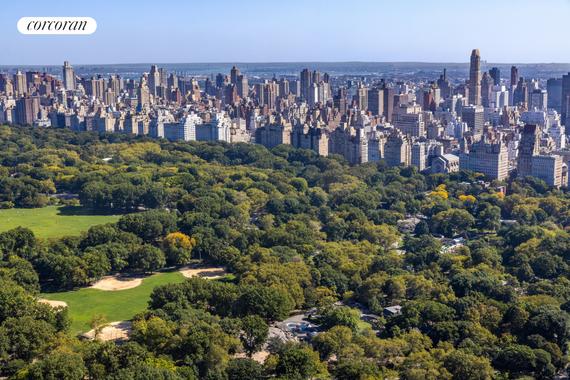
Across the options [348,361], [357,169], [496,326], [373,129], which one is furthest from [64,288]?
[373,129]

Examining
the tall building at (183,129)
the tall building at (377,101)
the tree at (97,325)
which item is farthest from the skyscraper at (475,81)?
the tree at (97,325)

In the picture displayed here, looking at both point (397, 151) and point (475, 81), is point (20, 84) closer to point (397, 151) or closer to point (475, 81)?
point (475, 81)

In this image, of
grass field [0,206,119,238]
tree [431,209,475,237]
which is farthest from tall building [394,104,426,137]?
grass field [0,206,119,238]

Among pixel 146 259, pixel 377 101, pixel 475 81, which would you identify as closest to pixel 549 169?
pixel 146 259

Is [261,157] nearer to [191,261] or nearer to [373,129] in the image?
[373,129]

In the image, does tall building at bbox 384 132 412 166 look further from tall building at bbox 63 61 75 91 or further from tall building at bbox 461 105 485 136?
tall building at bbox 63 61 75 91

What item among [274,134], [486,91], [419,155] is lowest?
[419,155]
